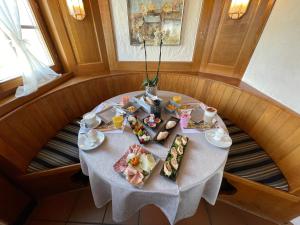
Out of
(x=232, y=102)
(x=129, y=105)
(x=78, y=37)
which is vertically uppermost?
(x=78, y=37)

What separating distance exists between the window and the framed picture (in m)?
1.11

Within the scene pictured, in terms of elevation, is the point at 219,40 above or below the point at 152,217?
above

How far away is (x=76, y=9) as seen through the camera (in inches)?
63.9

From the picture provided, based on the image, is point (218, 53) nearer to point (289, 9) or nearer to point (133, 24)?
point (289, 9)

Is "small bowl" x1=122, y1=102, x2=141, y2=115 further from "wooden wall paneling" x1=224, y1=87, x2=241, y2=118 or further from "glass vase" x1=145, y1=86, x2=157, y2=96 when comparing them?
"wooden wall paneling" x1=224, y1=87, x2=241, y2=118

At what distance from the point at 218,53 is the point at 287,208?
179 centimetres

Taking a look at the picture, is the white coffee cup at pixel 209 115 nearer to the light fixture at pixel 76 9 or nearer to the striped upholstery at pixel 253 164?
the striped upholstery at pixel 253 164

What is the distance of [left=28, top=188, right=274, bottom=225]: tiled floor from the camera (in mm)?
1230

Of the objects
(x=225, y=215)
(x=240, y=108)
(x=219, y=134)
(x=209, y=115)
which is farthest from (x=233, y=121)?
(x=225, y=215)

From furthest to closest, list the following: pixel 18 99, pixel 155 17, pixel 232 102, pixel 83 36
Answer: pixel 83 36
pixel 155 17
pixel 232 102
pixel 18 99

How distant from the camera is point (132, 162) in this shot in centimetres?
78

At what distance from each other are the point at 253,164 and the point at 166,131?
2.81ft

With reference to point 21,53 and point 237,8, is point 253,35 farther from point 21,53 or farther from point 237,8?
point 21,53

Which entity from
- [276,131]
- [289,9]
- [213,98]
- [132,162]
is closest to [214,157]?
[132,162]
